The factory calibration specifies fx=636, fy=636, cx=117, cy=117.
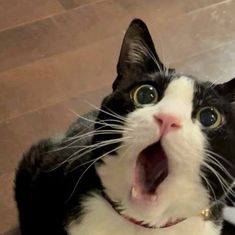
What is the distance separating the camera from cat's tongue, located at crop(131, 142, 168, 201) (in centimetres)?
96

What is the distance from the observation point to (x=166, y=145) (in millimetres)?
906

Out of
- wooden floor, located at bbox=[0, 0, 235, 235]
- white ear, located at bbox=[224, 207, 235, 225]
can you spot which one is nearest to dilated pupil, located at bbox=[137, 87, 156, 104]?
white ear, located at bbox=[224, 207, 235, 225]

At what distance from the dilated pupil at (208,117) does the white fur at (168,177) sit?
0.02 metres

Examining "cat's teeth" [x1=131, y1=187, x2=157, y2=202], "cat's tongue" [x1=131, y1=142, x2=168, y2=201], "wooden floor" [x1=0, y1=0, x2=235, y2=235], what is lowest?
"wooden floor" [x1=0, y1=0, x2=235, y2=235]

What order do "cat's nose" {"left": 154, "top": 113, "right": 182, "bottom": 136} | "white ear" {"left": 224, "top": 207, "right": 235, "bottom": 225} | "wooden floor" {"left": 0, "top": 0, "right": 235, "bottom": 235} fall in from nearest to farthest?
"cat's nose" {"left": 154, "top": 113, "right": 182, "bottom": 136} < "white ear" {"left": 224, "top": 207, "right": 235, "bottom": 225} < "wooden floor" {"left": 0, "top": 0, "right": 235, "bottom": 235}

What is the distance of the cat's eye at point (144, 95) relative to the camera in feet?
3.19

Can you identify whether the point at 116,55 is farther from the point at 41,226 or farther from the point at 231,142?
the point at 231,142

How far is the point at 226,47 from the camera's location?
5.92 feet

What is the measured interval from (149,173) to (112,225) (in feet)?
0.46

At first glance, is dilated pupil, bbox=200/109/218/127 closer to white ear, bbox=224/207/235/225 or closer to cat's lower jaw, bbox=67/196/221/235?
cat's lower jaw, bbox=67/196/221/235

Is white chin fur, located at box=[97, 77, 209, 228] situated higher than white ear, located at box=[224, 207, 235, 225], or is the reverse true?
white chin fur, located at box=[97, 77, 209, 228]

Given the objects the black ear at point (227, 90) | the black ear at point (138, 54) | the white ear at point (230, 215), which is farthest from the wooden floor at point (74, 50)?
the black ear at point (227, 90)

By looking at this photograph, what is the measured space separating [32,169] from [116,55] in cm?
58

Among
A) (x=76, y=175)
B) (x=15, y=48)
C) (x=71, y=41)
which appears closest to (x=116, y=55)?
(x=71, y=41)
